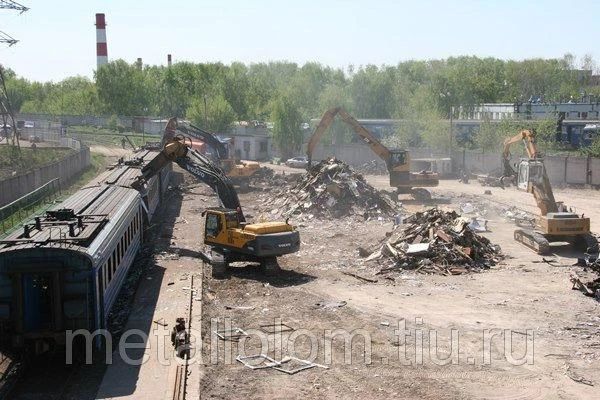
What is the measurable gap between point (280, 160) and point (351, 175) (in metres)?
31.0

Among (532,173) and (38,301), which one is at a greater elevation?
(532,173)

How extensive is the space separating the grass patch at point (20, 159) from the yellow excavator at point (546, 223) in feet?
101

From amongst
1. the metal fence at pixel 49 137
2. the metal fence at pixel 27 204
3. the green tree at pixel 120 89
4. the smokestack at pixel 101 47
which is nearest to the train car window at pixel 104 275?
the metal fence at pixel 27 204

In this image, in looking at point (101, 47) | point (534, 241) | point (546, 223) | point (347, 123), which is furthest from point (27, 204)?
point (101, 47)

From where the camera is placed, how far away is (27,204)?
1324 inches

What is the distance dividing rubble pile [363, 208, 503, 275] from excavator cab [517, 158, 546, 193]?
3642 millimetres

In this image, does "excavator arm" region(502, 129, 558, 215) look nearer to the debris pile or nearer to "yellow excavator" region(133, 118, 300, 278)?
the debris pile

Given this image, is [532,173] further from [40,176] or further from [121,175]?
[40,176]

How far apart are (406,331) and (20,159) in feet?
123

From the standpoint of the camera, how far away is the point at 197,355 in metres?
14.7

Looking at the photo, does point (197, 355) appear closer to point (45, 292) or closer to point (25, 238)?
point (45, 292)

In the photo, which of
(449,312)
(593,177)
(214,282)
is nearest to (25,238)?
(214,282)

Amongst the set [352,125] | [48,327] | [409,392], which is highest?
[352,125]

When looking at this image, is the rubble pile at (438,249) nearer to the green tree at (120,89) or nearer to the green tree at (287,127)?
the green tree at (287,127)
